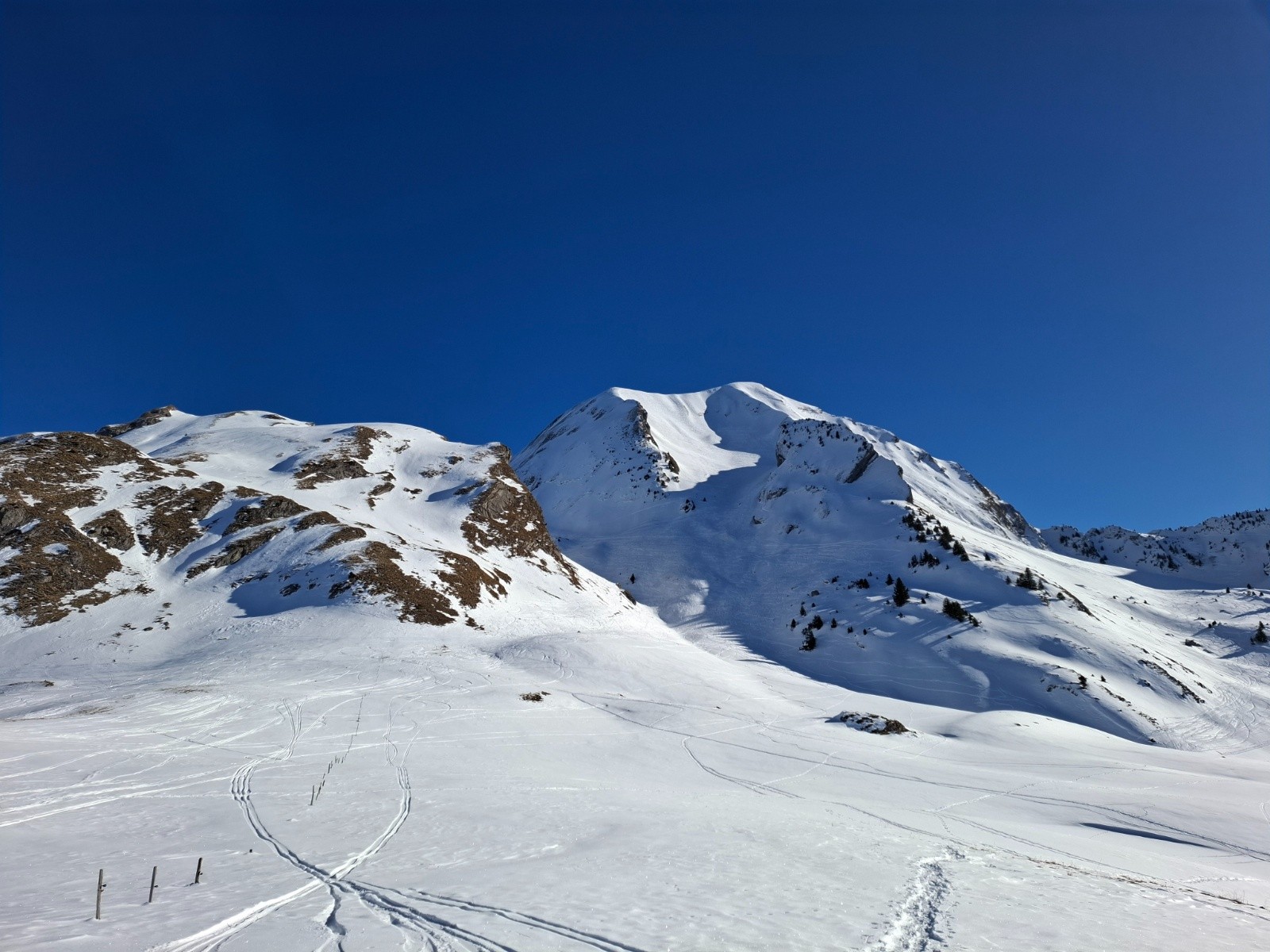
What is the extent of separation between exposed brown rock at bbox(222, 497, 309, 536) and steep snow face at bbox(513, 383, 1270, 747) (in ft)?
141

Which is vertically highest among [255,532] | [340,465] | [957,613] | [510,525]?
[340,465]

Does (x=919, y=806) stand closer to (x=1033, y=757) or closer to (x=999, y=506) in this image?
(x=1033, y=757)

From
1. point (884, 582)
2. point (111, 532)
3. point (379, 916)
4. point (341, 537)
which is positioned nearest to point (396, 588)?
point (341, 537)

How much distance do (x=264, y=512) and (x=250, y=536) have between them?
4022 millimetres

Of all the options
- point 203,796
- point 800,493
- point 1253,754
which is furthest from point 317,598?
point 800,493

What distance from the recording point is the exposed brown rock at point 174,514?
52.3m

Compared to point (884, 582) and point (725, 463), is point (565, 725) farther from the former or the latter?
point (725, 463)

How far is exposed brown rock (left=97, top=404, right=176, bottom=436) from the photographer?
9669 centimetres

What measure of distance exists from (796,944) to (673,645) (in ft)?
150

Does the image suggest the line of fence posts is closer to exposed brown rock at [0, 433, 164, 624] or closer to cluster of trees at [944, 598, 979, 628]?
exposed brown rock at [0, 433, 164, 624]

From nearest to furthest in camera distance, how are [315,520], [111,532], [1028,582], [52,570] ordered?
[52,570]
[111,532]
[315,520]
[1028,582]

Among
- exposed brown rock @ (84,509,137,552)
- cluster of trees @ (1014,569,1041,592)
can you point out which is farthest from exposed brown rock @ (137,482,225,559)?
cluster of trees @ (1014,569,1041,592)

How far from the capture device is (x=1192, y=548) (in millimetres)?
135875

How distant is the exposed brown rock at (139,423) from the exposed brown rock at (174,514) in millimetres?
53076
